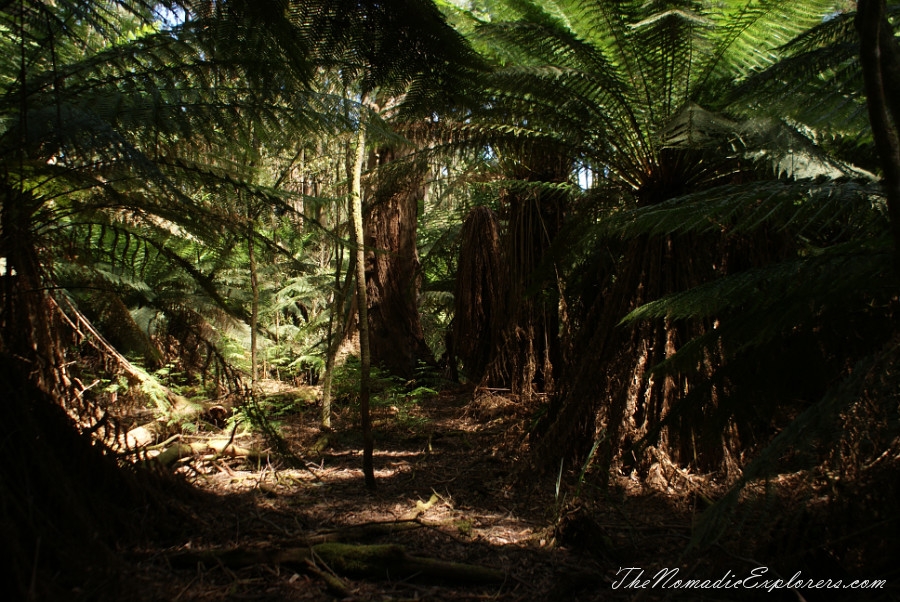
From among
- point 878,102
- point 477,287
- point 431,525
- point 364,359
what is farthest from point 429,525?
point 477,287

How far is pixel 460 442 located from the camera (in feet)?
13.1

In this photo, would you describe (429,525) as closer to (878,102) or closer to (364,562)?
(364,562)

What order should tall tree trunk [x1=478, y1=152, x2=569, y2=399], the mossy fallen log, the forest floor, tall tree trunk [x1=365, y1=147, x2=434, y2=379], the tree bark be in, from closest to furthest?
the tree bark, the forest floor, the mossy fallen log, tall tree trunk [x1=478, y1=152, x2=569, y2=399], tall tree trunk [x1=365, y1=147, x2=434, y2=379]

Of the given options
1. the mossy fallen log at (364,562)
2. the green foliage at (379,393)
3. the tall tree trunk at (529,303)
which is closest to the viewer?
the mossy fallen log at (364,562)

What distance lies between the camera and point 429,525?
237 cm

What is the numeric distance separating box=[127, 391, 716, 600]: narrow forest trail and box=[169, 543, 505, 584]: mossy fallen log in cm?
2

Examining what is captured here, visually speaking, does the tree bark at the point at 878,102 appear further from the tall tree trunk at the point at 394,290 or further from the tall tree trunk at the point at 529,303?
the tall tree trunk at the point at 394,290

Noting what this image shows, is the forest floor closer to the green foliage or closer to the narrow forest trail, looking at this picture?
the narrow forest trail

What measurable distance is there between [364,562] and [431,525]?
1.58 feet

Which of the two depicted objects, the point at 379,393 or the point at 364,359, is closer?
the point at 364,359

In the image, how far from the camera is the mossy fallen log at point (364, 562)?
1.90 m

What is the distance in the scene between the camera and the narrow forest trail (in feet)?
5.96

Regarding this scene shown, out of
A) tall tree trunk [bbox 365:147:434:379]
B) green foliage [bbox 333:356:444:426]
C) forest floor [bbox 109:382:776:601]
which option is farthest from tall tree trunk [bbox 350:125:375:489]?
tall tree trunk [bbox 365:147:434:379]

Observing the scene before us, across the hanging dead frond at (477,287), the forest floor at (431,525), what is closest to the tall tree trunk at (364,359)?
the forest floor at (431,525)
